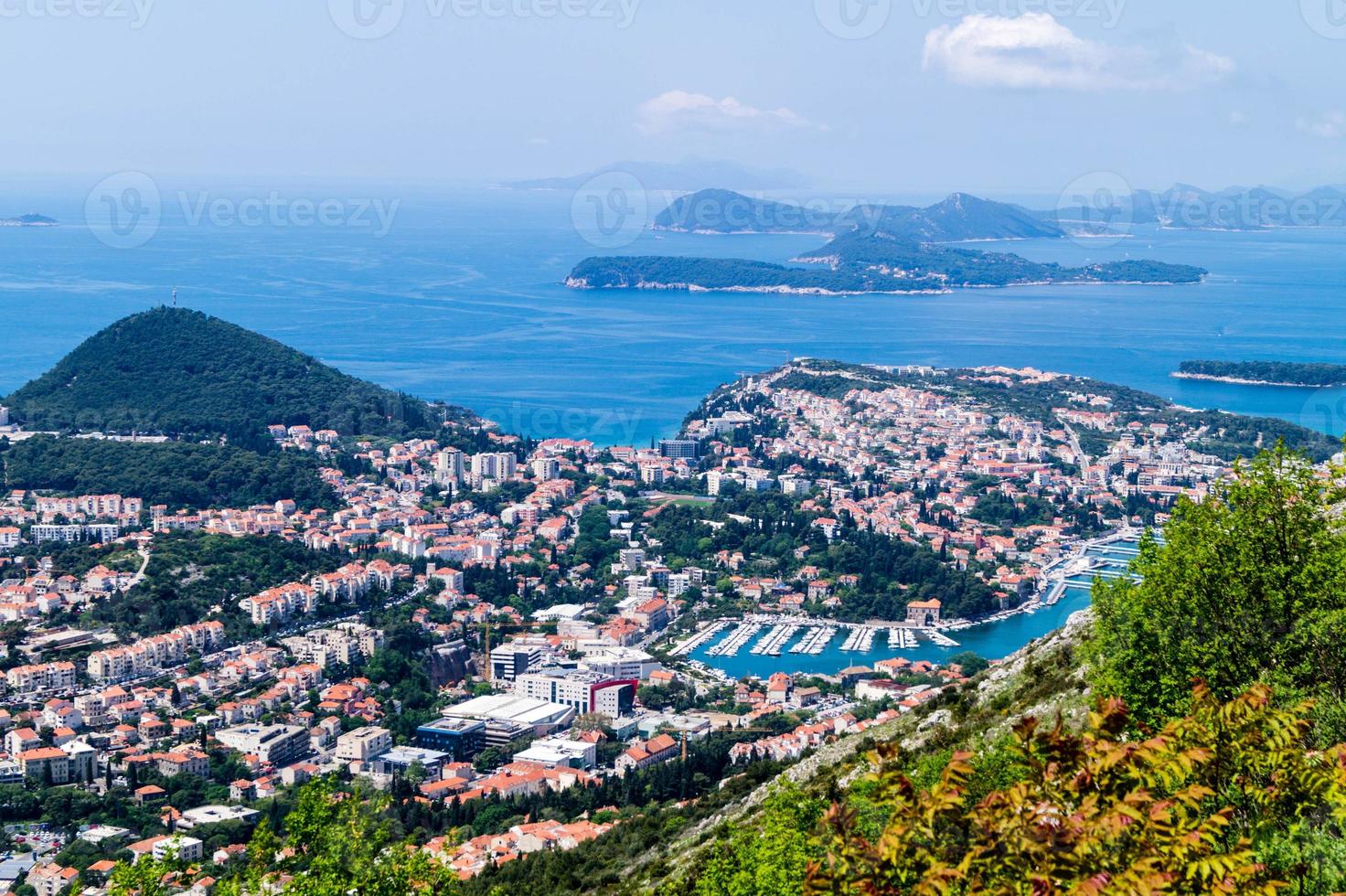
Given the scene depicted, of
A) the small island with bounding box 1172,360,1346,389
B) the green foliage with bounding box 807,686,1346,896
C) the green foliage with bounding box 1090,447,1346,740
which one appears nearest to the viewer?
the green foliage with bounding box 807,686,1346,896

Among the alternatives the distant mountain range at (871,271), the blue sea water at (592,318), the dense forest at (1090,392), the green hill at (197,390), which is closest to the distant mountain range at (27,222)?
the blue sea water at (592,318)

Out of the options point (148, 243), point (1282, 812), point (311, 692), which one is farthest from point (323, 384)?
point (148, 243)

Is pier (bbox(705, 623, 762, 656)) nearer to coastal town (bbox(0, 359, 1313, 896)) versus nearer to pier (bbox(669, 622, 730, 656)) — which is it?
coastal town (bbox(0, 359, 1313, 896))

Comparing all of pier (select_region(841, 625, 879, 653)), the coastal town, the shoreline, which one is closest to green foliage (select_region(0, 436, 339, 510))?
the coastal town

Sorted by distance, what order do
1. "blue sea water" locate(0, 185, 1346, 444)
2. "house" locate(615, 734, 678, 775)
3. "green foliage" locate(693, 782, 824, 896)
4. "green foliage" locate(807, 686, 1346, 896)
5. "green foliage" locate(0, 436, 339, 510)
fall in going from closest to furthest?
"green foliage" locate(807, 686, 1346, 896) < "green foliage" locate(693, 782, 824, 896) < "house" locate(615, 734, 678, 775) < "green foliage" locate(0, 436, 339, 510) < "blue sea water" locate(0, 185, 1346, 444)

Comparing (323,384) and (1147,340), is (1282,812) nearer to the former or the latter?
(323,384)

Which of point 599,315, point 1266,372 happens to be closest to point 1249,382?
point 1266,372

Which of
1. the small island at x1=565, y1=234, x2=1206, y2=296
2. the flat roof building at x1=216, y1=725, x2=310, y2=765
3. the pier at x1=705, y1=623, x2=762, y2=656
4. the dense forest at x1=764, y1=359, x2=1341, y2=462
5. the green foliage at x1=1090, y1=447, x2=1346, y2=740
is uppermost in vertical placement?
the small island at x1=565, y1=234, x2=1206, y2=296

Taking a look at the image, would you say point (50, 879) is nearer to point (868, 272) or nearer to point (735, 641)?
point (735, 641)
